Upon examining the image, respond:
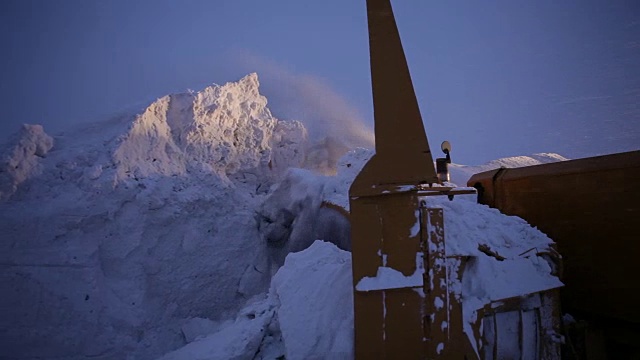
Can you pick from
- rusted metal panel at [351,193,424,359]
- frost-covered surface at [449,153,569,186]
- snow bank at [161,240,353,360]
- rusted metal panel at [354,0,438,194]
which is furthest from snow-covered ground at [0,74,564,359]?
frost-covered surface at [449,153,569,186]

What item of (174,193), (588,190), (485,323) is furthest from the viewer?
(174,193)

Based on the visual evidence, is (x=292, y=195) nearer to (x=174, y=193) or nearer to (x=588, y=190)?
(x=174, y=193)

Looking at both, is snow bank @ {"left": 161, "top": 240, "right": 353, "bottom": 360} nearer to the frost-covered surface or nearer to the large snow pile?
the large snow pile

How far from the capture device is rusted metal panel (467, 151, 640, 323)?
2.81 meters

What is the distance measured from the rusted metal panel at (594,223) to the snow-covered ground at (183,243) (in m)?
0.47

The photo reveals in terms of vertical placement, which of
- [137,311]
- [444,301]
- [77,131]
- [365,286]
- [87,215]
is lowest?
[137,311]

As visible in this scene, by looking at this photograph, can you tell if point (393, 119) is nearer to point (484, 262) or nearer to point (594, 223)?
point (484, 262)

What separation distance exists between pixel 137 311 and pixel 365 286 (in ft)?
13.6

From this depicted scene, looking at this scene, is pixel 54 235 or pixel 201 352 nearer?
pixel 201 352

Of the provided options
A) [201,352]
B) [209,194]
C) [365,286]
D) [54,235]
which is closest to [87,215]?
[54,235]

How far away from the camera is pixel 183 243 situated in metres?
5.76

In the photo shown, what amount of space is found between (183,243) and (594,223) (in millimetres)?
5591

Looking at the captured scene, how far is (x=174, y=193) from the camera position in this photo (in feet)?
19.4

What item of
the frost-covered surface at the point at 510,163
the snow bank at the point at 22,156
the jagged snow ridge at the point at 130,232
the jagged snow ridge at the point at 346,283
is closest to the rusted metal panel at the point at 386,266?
the jagged snow ridge at the point at 346,283
